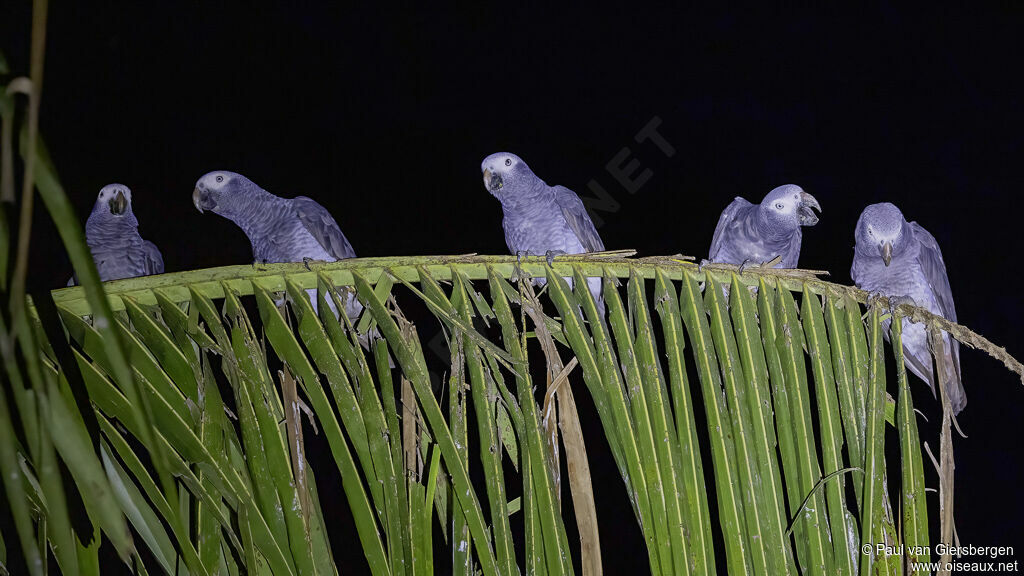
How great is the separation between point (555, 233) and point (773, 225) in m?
0.75

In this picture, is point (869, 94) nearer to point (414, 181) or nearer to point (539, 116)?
point (539, 116)

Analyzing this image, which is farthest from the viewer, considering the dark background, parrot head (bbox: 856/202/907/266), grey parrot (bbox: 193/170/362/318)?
the dark background

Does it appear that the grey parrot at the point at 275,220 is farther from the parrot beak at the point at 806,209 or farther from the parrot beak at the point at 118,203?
the parrot beak at the point at 806,209

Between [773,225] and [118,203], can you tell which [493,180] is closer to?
[773,225]

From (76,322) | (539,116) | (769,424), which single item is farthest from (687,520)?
(539,116)

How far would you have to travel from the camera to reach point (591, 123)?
4.23 m

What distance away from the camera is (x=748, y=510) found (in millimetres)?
1027

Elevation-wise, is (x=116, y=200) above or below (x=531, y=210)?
above

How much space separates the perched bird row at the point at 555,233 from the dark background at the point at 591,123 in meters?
1.30

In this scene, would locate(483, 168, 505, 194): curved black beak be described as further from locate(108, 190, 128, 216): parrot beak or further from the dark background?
the dark background

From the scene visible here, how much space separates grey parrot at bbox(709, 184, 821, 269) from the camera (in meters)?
2.36

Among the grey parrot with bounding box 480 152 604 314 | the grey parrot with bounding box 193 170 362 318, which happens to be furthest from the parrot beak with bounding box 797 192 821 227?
the grey parrot with bounding box 193 170 362 318

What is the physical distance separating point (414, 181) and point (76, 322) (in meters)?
3.37

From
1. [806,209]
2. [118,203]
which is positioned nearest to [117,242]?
[118,203]
